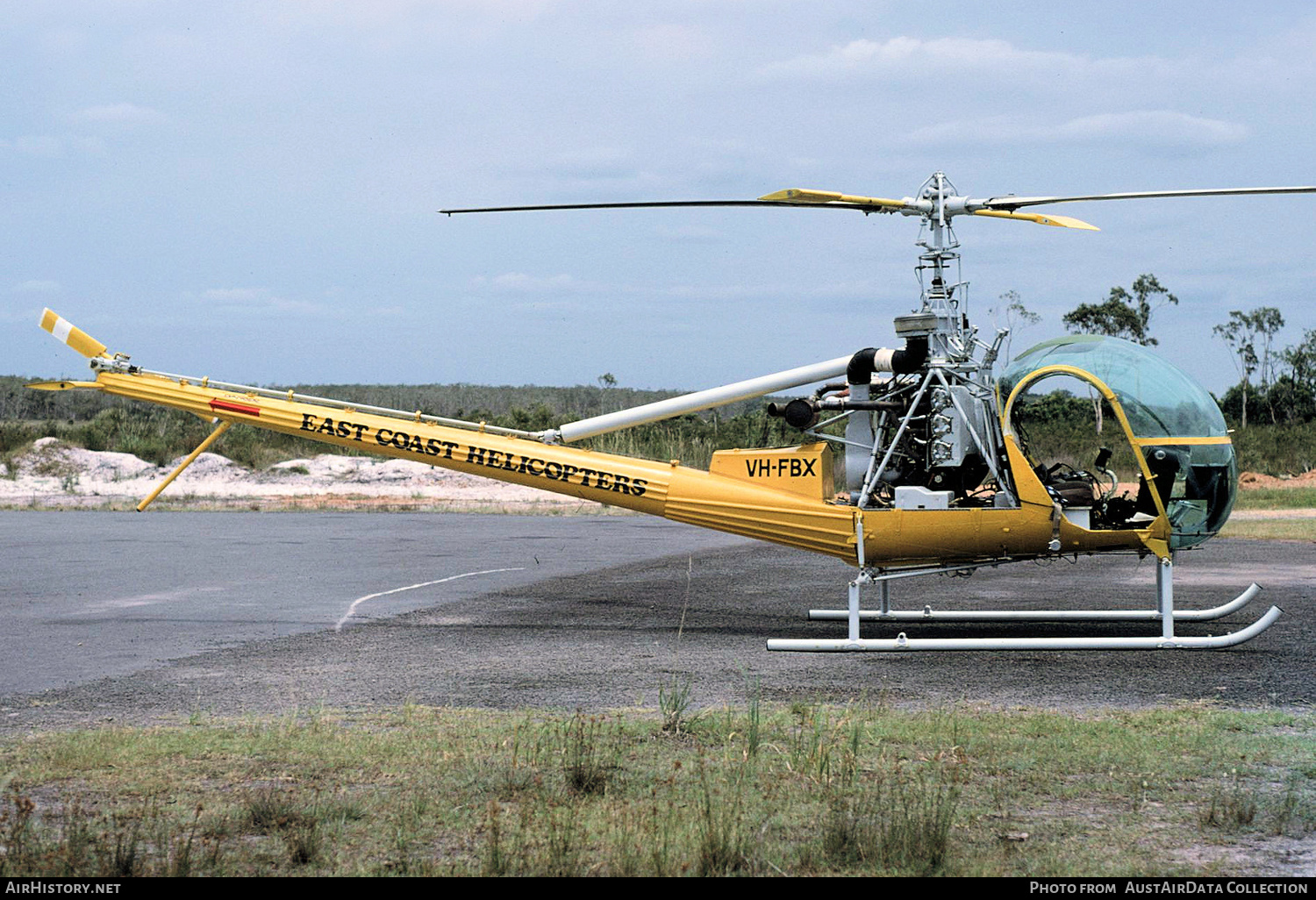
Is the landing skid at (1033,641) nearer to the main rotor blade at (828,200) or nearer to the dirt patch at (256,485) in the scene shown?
the main rotor blade at (828,200)

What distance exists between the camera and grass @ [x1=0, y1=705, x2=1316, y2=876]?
5.44 meters

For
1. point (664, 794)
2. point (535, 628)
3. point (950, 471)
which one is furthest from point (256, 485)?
point (664, 794)

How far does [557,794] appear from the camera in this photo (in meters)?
6.45

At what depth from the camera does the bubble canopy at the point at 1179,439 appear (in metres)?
11.0

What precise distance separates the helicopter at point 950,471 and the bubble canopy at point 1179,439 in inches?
0.6

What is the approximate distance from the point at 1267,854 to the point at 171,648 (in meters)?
9.37

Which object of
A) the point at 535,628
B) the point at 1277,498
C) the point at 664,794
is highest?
the point at 1277,498

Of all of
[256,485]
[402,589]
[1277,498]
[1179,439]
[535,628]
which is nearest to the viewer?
[1179,439]

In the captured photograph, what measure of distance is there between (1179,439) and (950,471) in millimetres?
1998

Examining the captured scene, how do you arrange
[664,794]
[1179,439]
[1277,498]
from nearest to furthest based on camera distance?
[664,794] → [1179,439] → [1277,498]

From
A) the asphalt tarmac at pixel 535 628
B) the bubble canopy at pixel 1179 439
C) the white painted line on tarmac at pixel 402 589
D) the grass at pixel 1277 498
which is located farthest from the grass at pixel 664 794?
the grass at pixel 1277 498

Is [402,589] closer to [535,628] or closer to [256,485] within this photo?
[535,628]

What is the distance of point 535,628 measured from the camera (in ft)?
41.9

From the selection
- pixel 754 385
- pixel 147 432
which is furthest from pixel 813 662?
pixel 147 432
